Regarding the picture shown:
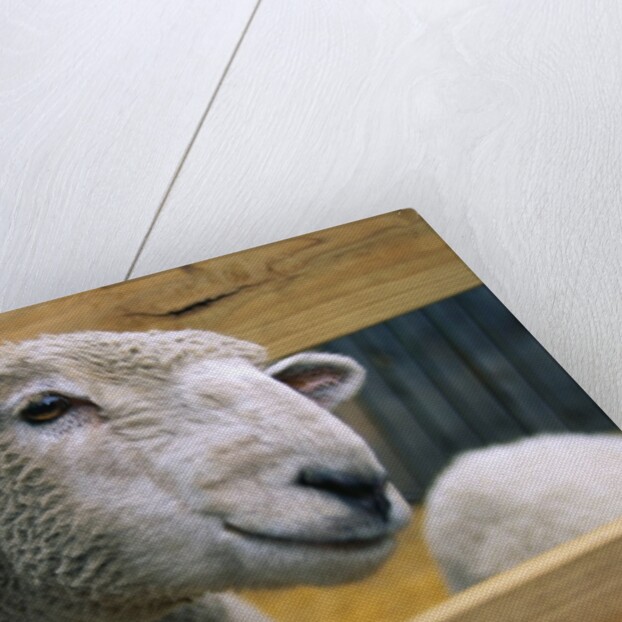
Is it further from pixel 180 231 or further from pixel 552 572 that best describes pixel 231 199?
pixel 552 572

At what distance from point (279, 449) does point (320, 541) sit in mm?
63

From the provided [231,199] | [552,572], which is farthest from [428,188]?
[552,572]

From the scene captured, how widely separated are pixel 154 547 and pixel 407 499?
160 millimetres

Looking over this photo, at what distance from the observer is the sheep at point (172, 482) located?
1.68 feet

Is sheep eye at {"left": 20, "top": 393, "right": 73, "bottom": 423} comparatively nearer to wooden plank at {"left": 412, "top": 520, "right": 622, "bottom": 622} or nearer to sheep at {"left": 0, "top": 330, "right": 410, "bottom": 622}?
sheep at {"left": 0, "top": 330, "right": 410, "bottom": 622}

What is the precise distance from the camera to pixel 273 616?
0.50m

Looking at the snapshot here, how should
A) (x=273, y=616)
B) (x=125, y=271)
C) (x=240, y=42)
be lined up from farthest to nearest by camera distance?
(x=240, y=42)
(x=125, y=271)
(x=273, y=616)

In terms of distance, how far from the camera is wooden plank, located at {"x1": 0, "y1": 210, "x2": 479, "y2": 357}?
24.2 inches

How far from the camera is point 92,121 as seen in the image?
2.69 feet

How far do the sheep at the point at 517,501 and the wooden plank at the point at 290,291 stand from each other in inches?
5.4

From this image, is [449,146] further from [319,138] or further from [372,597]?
[372,597]

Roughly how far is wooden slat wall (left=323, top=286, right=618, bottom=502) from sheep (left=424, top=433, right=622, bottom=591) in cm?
1

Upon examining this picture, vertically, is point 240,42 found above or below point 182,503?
above

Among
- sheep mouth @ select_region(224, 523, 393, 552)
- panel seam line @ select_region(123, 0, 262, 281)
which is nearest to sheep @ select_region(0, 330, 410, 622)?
sheep mouth @ select_region(224, 523, 393, 552)
